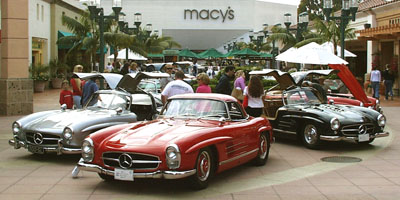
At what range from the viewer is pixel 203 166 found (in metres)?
6.99

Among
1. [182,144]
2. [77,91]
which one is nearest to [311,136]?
[182,144]

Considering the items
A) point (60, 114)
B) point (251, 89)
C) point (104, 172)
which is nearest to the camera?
point (104, 172)

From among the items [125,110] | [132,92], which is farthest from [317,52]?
[125,110]

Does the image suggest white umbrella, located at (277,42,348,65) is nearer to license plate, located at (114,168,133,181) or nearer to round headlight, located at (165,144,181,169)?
round headlight, located at (165,144,181,169)

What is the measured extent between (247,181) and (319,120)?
3.28 metres

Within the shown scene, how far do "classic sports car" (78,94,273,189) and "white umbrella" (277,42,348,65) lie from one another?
21.6 feet

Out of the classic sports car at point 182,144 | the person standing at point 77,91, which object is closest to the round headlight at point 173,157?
the classic sports car at point 182,144

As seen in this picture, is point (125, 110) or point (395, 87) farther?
point (395, 87)

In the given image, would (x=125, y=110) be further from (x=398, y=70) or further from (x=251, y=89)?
(x=398, y=70)

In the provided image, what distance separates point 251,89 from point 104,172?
5245 millimetres

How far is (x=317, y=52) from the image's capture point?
15070 mm

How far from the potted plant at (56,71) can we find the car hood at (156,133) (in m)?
26.4

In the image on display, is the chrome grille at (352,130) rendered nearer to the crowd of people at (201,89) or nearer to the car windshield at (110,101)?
the crowd of people at (201,89)

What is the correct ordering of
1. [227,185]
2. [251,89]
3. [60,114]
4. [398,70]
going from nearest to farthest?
[227,185] → [60,114] → [251,89] → [398,70]
